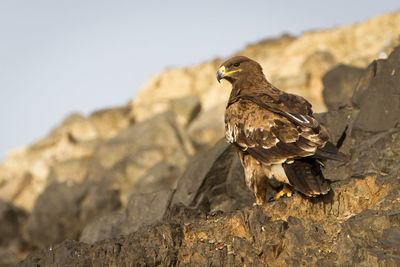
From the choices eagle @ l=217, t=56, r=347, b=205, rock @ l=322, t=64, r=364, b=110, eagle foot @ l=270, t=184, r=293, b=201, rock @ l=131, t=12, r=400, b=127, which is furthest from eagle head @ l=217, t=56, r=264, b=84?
rock @ l=131, t=12, r=400, b=127

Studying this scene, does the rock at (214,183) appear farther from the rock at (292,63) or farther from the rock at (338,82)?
the rock at (292,63)

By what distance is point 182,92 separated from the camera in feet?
202

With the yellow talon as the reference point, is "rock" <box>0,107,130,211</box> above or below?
below

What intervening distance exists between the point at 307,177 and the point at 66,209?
24.1 meters

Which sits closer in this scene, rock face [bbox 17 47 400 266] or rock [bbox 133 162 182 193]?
rock face [bbox 17 47 400 266]

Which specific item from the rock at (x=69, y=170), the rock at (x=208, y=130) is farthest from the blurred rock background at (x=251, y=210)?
the rock at (x=208, y=130)

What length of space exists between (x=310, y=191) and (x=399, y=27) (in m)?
46.0

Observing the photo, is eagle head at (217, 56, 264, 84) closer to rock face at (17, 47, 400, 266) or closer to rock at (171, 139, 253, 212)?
rock face at (17, 47, 400, 266)

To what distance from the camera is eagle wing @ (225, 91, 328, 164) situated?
380 inches

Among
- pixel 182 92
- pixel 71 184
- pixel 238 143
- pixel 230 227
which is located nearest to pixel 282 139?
pixel 238 143

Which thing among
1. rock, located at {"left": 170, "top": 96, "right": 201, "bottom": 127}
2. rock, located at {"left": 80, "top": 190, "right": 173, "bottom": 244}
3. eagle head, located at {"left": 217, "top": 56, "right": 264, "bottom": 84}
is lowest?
rock, located at {"left": 170, "top": 96, "right": 201, "bottom": 127}

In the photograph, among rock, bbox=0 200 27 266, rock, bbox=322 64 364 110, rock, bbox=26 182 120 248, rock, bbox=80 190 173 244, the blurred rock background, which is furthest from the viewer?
rock, bbox=0 200 27 266

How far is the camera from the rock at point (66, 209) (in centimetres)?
3155

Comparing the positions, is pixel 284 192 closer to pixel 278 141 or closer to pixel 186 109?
pixel 278 141
